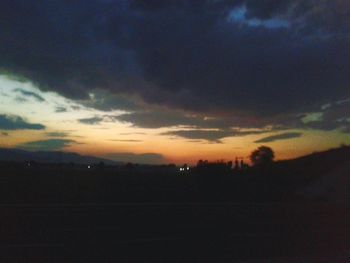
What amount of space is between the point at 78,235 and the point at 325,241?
6.99 metres

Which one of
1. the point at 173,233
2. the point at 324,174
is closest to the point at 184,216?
the point at 173,233

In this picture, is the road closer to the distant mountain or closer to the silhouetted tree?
the distant mountain

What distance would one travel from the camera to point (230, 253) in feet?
51.9

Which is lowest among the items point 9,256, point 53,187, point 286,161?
point 9,256

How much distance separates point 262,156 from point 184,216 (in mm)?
33220

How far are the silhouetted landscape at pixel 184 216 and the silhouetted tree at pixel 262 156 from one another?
5913 mm

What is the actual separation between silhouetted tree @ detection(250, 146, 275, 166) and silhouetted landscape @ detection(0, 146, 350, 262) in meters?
5.91

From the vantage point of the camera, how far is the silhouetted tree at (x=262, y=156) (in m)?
57.0

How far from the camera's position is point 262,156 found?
57906mm

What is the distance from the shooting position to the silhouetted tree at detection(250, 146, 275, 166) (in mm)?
56994

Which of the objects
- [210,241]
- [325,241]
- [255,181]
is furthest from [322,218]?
[255,181]

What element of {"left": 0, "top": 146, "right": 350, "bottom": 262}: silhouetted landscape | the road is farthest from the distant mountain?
the road

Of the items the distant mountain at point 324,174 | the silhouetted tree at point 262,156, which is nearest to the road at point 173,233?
the distant mountain at point 324,174

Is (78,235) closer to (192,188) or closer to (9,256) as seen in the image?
(9,256)
